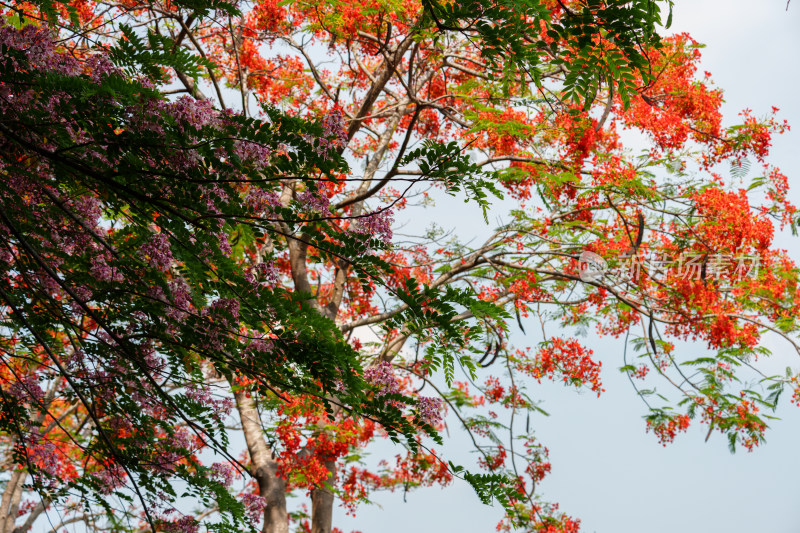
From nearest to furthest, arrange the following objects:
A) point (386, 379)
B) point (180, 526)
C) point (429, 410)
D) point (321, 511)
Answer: point (429, 410)
point (180, 526)
point (386, 379)
point (321, 511)

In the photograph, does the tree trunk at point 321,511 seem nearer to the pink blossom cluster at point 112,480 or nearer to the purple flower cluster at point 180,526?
the pink blossom cluster at point 112,480

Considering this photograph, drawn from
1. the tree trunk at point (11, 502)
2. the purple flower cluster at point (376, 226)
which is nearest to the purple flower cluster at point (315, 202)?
the purple flower cluster at point (376, 226)

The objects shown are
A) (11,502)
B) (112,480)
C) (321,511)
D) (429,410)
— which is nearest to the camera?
(112,480)

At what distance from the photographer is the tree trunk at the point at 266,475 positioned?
639 centimetres

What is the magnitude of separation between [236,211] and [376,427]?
218 inches

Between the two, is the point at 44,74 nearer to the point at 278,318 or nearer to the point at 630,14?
the point at 278,318

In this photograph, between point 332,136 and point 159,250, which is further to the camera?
point 159,250

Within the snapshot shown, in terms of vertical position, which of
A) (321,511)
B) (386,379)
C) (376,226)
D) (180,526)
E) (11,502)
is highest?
(11,502)

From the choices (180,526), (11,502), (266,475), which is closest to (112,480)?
(180,526)

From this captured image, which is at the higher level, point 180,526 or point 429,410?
point 429,410

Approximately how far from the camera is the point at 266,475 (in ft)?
21.5

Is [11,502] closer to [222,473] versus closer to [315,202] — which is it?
[222,473]

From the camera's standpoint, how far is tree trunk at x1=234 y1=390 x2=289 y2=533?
639 centimetres

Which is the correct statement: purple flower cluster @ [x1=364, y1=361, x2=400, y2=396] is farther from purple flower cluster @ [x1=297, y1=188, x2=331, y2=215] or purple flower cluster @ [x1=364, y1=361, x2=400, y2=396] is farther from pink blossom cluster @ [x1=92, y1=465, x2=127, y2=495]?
purple flower cluster @ [x1=297, y1=188, x2=331, y2=215]
